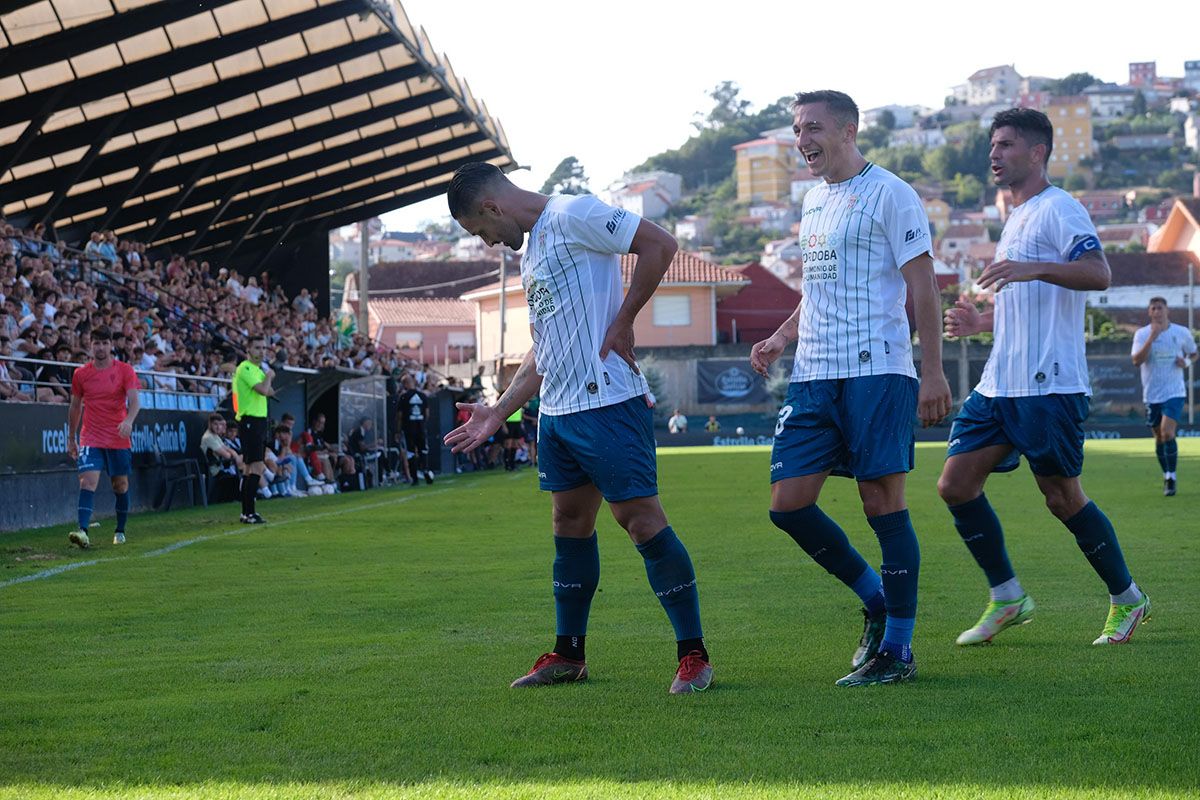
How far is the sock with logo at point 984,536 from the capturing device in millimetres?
6805

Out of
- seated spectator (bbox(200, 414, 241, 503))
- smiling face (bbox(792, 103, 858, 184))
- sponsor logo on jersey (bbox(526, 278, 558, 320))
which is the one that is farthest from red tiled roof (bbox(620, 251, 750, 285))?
sponsor logo on jersey (bbox(526, 278, 558, 320))

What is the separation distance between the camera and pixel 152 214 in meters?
39.9

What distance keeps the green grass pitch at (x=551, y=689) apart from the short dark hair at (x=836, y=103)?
6.86ft

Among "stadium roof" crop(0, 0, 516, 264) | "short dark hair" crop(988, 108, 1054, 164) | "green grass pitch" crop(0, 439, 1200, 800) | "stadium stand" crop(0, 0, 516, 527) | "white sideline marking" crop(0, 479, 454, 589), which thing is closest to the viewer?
"green grass pitch" crop(0, 439, 1200, 800)

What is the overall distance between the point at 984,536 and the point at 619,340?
7.02 ft

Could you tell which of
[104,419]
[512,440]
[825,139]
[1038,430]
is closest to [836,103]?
[825,139]

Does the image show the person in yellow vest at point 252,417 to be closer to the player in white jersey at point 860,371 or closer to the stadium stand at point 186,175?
the stadium stand at point 186,175

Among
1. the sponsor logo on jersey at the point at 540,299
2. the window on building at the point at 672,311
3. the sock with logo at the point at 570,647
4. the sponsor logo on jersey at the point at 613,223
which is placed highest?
the window on building at the point at 672,311

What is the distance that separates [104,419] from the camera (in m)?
14.0

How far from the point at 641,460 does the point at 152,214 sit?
36.5m

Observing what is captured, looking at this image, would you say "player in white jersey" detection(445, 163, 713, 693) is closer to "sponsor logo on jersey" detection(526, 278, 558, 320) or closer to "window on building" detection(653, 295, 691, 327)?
"sponsor logo on jersey" detection(526, 278, 558, 320)

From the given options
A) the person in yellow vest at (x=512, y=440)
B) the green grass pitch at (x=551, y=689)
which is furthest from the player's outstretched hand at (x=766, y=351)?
the person in yellow vest at (x=512, y=440)

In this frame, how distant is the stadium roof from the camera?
2734 centimetres

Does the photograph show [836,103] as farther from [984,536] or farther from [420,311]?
[420,311]
